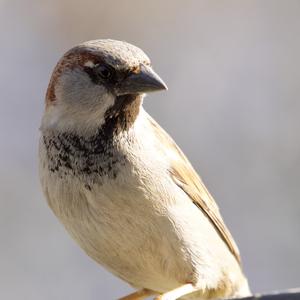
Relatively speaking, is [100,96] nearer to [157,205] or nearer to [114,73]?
[114,73]

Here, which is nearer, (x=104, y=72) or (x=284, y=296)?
(x=284, y=296)

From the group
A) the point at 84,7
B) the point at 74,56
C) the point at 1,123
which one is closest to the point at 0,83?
the point at 1,123

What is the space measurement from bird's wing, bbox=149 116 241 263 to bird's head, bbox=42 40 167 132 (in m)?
0.32

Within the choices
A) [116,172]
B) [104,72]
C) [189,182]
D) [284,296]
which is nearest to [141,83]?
[104,72]

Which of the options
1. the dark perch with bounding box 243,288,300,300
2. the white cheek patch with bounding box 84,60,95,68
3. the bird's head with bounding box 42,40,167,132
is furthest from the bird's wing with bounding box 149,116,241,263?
the dark perch with bounding box 243,288,300,300

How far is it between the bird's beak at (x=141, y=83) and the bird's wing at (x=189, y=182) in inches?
13.8

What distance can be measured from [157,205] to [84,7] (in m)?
2.09

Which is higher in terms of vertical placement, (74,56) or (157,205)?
(74,56)

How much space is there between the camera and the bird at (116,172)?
16.9 ft

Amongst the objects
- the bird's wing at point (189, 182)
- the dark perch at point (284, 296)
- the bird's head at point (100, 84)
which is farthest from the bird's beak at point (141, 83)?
the dark perch at point (284, 296)

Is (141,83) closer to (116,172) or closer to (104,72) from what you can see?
(104,72)

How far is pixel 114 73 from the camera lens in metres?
5.20

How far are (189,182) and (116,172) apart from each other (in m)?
0.53

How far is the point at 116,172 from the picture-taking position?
5152 mm
